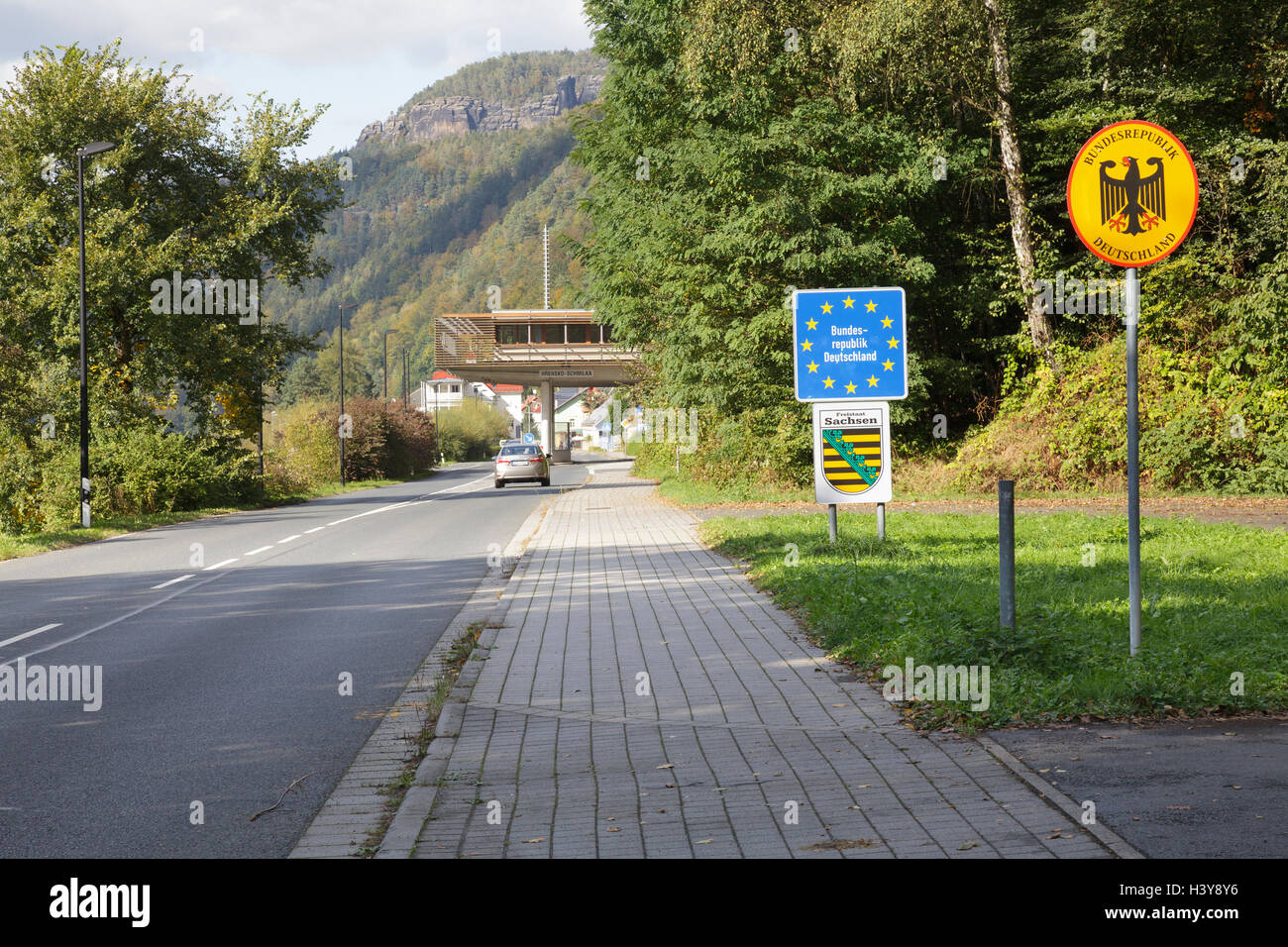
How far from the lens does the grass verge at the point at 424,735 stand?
4727 mm

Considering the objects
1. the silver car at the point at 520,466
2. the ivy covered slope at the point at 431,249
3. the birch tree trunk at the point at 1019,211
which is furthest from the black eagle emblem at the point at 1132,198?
the ivy covered slope at the point at 431,249

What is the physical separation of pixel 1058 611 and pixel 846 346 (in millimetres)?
5595

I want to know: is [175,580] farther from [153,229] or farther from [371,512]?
[153,229]

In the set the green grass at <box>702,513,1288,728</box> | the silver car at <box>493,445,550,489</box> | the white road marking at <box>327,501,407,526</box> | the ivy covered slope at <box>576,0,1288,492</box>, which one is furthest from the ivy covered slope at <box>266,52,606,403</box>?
the green grass at <box>702,513,1288,728</box>

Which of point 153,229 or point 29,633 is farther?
point 153,229

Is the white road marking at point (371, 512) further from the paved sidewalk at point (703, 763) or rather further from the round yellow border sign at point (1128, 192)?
the round yellow border sign at point (1128, 192)

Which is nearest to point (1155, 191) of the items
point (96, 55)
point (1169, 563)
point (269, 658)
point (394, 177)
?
point (1169, 563)

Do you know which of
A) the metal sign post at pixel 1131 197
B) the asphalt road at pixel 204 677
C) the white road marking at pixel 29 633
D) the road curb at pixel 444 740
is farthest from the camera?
the white road marking at pixel 29 633

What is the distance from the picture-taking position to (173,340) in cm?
3100

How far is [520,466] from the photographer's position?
40.8 meters

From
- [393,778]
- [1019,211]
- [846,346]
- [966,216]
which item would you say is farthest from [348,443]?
[393,778]

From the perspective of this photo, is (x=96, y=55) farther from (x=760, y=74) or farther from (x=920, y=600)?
(x=920, y=600)

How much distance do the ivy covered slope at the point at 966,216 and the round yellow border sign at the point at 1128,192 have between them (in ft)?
56.1

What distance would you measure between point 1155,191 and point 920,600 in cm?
364
